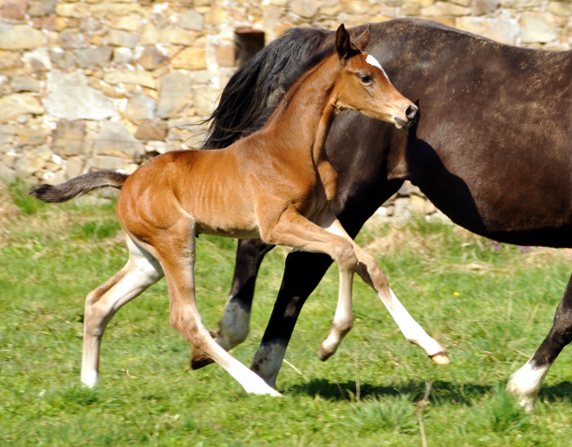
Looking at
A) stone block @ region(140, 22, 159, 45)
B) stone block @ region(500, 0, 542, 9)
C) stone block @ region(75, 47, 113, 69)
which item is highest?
stone block @ region(500, 0, 542, 9)

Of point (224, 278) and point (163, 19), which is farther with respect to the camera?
point (163, 19)

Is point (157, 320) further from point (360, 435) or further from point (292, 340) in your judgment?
point (360, 435)

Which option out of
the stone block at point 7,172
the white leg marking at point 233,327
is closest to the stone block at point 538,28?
the white leg marking at point 233,327

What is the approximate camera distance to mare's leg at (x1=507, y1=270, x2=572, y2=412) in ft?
11.4

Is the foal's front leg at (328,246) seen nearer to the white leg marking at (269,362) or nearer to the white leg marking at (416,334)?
the white leg marking at (416,334)

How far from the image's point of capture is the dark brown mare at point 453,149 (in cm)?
350

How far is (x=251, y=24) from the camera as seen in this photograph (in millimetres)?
7301

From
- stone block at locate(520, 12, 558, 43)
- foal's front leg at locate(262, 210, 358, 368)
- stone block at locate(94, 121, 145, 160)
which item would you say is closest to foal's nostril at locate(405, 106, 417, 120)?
foal's front leg at locate(262, 210, 358, 368)

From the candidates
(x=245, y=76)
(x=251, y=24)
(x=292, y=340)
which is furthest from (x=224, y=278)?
(x=251, y=24)

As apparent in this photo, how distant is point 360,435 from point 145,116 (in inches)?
210

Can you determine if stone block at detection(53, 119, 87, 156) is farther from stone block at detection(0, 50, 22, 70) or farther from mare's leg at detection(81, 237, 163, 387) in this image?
mare's leg at detection(81, 237, 163, 387)

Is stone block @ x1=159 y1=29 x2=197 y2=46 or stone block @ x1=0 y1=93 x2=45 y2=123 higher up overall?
stone block @ x1=159 y1=29 x2=197 y2=46

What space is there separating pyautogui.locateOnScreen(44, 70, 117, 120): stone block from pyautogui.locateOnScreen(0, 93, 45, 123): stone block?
134mm

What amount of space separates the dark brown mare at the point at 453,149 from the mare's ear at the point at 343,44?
54 cm
